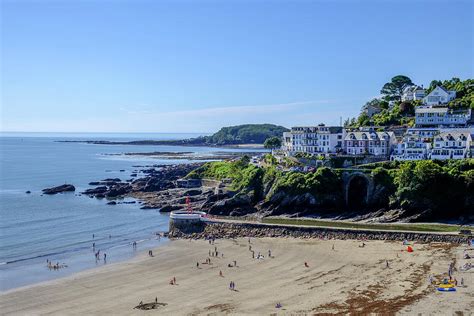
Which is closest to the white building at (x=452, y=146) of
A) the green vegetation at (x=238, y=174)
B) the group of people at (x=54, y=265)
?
the green vegetation at (x=238, y=174)

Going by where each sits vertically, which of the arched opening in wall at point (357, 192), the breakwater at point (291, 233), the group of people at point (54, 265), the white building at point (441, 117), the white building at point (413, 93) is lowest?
the group of people at point (54, 265)

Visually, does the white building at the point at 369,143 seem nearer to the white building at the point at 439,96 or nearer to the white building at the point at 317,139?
the white building at the point at 317,139

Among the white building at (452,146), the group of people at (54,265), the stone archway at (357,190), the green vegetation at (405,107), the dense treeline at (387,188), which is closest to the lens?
the group of people at (54,265)

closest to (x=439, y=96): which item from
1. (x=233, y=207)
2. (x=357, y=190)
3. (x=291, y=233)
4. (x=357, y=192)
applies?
(x=357, y=190)

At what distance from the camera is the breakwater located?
53469mm

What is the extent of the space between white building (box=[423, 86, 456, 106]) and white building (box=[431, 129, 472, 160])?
23.4 meters

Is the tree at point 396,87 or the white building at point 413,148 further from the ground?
the tree at point 396,87

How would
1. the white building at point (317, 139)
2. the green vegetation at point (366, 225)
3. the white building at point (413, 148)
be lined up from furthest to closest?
the white building at point (317, 139) → the white building at point (413, 148) → the green vegetation at point (366, 225)

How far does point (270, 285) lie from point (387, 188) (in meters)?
31.5

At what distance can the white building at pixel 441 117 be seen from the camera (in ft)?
281

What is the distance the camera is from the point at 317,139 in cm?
8625

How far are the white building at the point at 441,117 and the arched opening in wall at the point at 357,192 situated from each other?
25477mm

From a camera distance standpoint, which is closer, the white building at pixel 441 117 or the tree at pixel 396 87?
the white building at pixel 441 117

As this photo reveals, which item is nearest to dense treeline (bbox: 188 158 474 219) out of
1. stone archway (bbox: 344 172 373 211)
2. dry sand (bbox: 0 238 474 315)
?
stone archway (bbox: 344 172 373 211)
